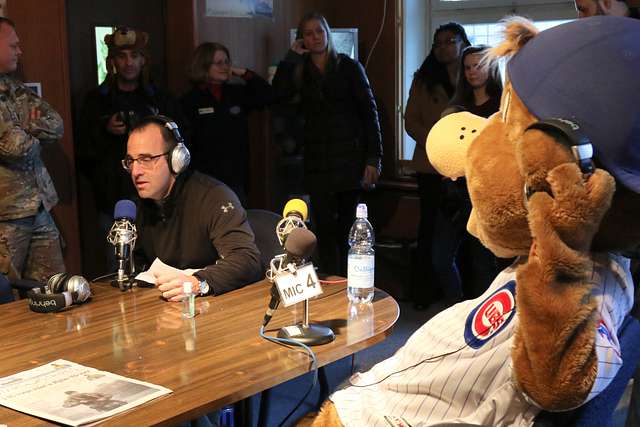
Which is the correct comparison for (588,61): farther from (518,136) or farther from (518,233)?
(518,233)

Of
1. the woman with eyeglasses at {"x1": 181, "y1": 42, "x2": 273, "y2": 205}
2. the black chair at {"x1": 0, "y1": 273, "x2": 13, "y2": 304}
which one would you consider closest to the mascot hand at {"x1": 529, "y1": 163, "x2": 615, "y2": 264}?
the black chair at {"x1": 0, "y1": 273, "x2": 13, "y2": 304}

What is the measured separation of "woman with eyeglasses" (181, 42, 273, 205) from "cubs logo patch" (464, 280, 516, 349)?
334cm

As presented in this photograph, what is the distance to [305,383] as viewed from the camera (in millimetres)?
3516

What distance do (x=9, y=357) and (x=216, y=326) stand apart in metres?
0.50

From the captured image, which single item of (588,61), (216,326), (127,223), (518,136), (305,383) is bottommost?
(305,383)

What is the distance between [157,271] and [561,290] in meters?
1.53

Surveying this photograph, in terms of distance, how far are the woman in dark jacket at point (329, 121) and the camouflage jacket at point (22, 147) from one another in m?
1.48

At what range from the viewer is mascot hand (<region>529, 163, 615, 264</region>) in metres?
0.99

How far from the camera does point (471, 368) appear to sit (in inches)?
48.5

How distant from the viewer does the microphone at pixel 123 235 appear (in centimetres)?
237

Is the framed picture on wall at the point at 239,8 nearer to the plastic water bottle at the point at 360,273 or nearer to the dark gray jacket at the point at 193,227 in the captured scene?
the dark gray jacket at the point at 193,227

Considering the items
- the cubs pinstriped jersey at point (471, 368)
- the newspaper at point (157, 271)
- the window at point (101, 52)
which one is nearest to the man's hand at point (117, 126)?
the window at point (101, 52)

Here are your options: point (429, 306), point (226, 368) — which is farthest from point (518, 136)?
point (429, 306)

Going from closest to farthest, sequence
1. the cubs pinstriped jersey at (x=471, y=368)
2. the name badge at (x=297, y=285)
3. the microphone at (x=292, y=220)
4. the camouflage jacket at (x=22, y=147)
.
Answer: the cubs pinstriped jersey at (x=471, y=368) → the name badge at (x=297, y=285) → the microphone at (x=292, y=220) → the camouflage jacket at (x=22, y=147)
